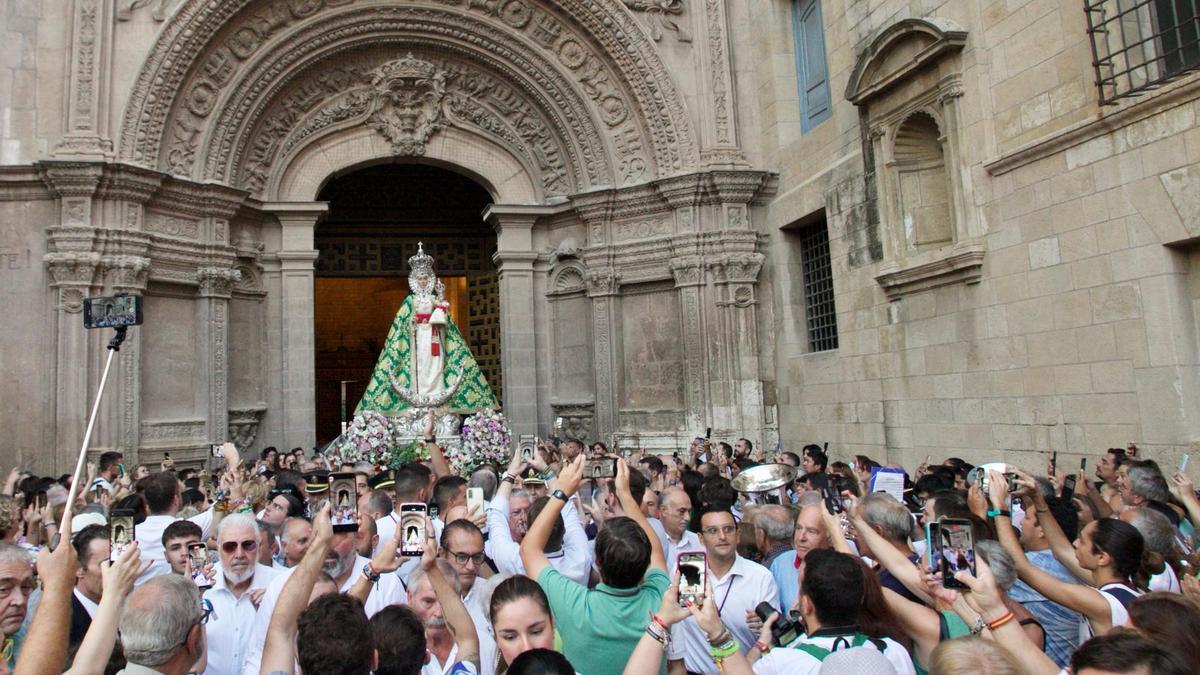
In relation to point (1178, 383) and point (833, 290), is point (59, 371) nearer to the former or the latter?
point (833, 290)

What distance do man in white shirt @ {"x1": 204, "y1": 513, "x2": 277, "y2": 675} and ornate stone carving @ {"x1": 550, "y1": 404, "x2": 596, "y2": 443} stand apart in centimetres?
1192

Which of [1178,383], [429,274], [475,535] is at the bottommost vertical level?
[475,535]

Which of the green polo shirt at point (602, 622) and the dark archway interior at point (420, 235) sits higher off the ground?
the dark archway interior at point (420, 235)

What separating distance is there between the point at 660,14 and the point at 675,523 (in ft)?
41.5

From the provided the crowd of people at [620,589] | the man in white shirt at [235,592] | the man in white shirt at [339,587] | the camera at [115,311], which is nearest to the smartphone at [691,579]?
the crowd of people at [620,589]

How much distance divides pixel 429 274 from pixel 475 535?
11.0 metres

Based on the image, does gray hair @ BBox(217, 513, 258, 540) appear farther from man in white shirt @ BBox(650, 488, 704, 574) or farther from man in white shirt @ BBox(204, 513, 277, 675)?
man in white shirt @ BBox(650, 488, 704, 574)

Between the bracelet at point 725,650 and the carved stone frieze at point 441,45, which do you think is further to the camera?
the carved stone frieze at point 441,45

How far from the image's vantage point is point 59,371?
42.5ft

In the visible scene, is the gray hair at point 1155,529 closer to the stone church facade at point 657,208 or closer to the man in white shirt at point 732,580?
the man in white shirt at point 732,580

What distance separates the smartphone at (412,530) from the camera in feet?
11.8

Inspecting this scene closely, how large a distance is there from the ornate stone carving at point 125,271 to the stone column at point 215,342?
1.07 m

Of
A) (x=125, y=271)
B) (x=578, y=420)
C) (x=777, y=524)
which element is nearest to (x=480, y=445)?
(x=578, y=420)

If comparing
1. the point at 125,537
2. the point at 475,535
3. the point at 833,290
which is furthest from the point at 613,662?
the point at 833,290
